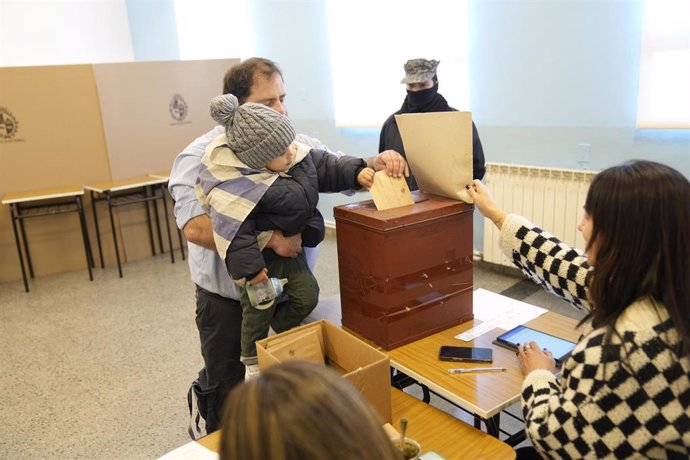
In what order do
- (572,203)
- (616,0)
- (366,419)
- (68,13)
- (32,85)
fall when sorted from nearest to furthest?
(366,419), (616,0), (572,203), (32,85), (68,13)

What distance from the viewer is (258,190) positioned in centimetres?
153

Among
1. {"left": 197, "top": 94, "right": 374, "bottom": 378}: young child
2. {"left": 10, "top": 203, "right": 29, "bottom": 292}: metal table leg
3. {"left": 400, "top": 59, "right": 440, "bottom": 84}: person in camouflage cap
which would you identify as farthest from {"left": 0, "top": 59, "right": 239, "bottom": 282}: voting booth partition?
{"left": 197, "top": 94, "right": 374, "bottom": 378}: young child

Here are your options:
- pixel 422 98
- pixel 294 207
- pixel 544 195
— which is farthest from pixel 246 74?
pixel 544 195

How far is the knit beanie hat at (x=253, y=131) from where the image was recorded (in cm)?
148

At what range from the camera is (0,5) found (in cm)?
655

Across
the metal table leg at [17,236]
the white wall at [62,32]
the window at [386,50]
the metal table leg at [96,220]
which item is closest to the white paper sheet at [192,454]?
the window at [386,50]

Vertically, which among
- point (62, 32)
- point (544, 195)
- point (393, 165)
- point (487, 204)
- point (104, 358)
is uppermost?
point (62, 32)

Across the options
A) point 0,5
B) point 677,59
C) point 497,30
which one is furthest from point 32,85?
point 677,59

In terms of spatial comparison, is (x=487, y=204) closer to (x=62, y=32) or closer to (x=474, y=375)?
(x=474, y=375)

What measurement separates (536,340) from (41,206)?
4766mm

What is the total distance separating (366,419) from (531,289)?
344 cm

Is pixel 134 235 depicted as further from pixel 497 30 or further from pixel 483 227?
pixel 497 30

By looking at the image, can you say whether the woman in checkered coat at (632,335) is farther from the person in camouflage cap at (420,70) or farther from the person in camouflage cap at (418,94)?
the person in camouflage cap at (420,70)

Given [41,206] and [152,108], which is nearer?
[41,206]
